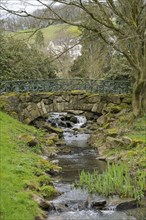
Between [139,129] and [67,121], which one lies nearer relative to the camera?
[139,129]

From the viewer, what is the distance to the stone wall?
2962 centimetres

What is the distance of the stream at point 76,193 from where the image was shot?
502 inches

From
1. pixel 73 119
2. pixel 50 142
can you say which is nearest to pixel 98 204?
pixel 50 142

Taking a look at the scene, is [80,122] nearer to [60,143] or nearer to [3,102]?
[60,143]

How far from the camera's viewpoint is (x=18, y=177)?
14.2m

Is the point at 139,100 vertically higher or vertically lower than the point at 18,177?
higher

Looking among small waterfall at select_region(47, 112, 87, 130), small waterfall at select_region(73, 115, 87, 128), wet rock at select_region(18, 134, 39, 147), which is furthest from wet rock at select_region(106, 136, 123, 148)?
small waterfall at select_region(73, 115, 87, 128)

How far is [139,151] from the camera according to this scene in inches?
789

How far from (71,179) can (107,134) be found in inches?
336

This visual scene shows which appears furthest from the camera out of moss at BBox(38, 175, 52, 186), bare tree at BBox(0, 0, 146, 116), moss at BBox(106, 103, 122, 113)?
moss at BBox(106, 103, 122, 113)

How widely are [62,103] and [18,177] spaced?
16143 millimetres

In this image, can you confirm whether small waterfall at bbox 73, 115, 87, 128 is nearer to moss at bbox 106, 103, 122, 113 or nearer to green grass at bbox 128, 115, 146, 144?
moss at bbox 106, 103, 122, 113

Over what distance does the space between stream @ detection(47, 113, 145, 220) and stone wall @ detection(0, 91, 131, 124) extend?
361 cm

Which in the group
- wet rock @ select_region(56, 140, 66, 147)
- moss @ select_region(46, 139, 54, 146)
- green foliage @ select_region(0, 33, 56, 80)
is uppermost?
green foliage @ select_region(0, 33, 56, 80)
